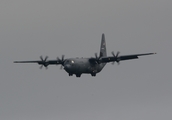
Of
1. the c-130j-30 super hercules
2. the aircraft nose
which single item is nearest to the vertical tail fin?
the c-130j-30 super hercules

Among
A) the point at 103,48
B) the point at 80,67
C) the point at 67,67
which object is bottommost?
the point at 67,67

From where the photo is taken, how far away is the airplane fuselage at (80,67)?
8425cm

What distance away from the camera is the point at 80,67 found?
85.6 meters

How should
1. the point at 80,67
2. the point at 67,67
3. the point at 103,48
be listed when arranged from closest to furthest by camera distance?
the point at 67,67 < the point at 80,67 < the point at 103,48

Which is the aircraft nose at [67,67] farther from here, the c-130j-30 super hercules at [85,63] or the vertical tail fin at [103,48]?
the vertical tail fin at [103,48]

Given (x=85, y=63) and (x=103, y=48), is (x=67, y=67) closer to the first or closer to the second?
(x=85, y=63)

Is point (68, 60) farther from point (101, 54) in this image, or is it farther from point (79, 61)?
point (101, 54)

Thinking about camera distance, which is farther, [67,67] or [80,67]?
[80,67]

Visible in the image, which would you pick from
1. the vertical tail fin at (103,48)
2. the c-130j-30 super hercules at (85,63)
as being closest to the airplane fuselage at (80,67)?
the c-130j-30 super hercules at (85,63)

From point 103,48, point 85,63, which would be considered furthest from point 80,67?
point 103,48

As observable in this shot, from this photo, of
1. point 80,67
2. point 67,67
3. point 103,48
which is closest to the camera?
point 67,67

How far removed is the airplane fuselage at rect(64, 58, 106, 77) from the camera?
276 feet

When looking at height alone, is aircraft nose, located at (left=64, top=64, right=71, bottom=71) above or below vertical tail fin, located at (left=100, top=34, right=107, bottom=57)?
below

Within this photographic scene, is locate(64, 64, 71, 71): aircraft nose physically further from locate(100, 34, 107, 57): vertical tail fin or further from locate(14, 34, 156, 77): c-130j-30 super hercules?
locate(100, 34, 107, 57): vertical tail fin
